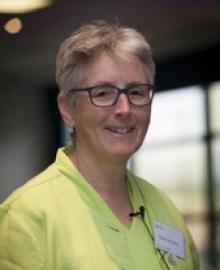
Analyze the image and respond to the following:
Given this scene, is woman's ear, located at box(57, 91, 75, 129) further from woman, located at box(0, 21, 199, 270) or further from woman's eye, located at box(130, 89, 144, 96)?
woman's eye, located at box(130, 89, 144, 96)

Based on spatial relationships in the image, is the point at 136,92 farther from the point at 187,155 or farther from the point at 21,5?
the point at 187,155

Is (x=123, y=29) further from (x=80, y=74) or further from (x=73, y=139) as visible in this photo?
(x=73, y=139)

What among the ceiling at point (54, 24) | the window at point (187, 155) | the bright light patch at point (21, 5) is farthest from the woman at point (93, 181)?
the window at point (187, 155)

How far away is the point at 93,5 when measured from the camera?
3451 millimetres

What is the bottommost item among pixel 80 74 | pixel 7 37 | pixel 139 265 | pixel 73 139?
pixel 139 265

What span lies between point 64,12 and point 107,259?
2.03 metres

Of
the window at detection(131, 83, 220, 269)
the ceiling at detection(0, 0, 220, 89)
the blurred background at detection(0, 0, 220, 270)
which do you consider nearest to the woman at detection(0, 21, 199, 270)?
the blurred background at detection(0, 0, 220, 270)

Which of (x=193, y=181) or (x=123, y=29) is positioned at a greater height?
(x=123, y=29)

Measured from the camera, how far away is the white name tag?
1.69m

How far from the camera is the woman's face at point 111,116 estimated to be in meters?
1.57

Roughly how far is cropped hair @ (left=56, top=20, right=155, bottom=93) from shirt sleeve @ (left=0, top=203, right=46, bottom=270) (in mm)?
317

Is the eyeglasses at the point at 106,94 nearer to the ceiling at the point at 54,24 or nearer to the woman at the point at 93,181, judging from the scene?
the woman at the point at 93,181

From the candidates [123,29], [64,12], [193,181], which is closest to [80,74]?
[123,29]

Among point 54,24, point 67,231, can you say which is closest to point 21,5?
point 54,24
